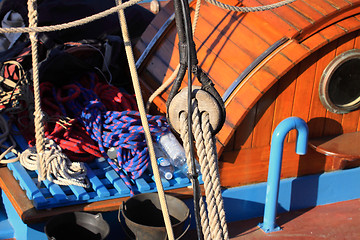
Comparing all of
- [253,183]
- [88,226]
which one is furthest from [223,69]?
[88,226]

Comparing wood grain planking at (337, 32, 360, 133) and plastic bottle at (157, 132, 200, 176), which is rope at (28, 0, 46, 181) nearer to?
plastic bottle at (157, 132, 200, 176)

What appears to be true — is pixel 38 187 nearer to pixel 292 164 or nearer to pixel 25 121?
pixel 25 121

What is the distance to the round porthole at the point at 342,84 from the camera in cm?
308

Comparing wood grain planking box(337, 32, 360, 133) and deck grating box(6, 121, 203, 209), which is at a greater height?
wood grain planking box(337, 32, 360, 133)

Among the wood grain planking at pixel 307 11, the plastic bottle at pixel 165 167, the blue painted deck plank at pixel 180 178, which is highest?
the wood grain planking at pixel 307 11

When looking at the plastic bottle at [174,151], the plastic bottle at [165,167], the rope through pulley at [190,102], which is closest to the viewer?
the rope through pulley at [190,102]

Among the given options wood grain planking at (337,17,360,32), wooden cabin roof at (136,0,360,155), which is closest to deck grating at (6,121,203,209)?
wooden cabin roof at (136,0,360,155)

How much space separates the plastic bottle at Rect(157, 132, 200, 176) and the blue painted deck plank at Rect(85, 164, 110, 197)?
53 centimetres

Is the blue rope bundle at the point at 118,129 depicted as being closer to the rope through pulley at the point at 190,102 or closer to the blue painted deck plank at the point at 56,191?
the blue painted deck plank at the point at 56,191

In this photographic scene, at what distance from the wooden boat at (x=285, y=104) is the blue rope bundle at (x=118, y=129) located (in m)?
0.30

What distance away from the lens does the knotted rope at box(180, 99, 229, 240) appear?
5.64ft

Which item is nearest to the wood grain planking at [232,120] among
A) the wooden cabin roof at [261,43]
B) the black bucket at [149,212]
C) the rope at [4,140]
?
the wooden cabin roof at [261,43]

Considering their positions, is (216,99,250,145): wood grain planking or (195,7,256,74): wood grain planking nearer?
(216,99,250,145): wood grain planking

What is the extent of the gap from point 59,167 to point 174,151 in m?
0.78
